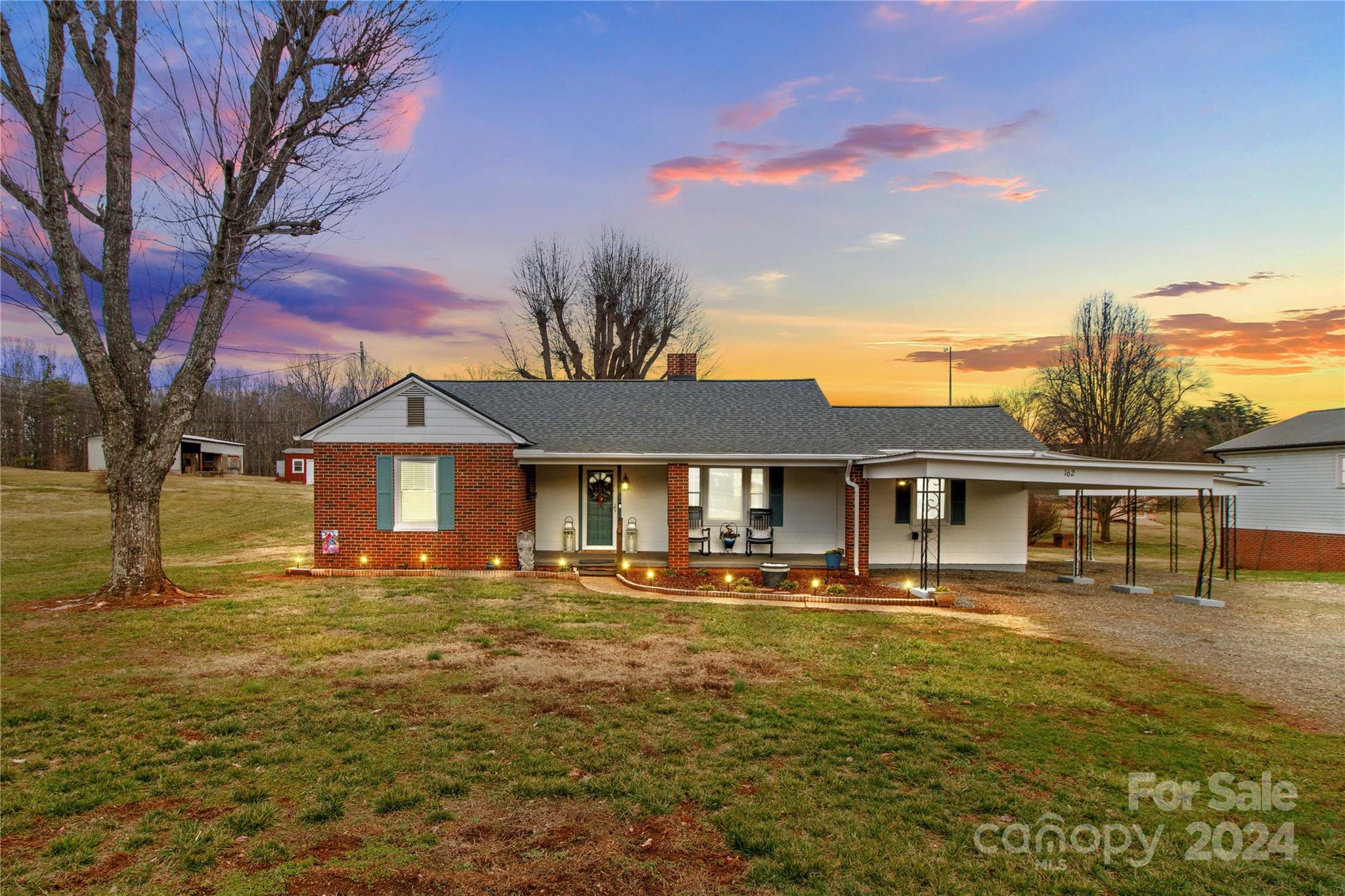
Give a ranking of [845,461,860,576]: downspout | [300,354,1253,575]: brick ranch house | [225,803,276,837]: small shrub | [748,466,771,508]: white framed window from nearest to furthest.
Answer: [225,803,276,837]: small shrub
[845,461,860,576]: downspout
[300,354,1253,575]: brick ranch house
[748,466,771,508]: white framed window

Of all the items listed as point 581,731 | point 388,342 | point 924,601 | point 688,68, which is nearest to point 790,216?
point 688,68

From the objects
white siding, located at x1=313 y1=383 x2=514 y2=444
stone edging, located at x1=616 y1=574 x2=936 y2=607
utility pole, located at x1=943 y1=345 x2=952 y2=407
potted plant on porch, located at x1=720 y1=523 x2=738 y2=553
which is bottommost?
stone edging, located at x1=616 y1=574 x2=936 y2=607

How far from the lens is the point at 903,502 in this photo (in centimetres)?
1602

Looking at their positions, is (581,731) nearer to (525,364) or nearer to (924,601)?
(924,601)

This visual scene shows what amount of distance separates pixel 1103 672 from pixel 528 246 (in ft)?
98.8

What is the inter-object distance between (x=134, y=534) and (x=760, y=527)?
1296cm

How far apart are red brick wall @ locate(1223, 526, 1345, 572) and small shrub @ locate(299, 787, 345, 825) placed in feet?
83.0

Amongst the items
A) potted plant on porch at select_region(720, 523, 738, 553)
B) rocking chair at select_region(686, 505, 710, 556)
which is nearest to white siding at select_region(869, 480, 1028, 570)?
potted plant on porch at select_region(720, 523, 738, 553)

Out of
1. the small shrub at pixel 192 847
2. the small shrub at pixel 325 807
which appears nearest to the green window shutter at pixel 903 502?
the small shrub at pixel 325 807

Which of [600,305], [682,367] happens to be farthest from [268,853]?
[600,305]

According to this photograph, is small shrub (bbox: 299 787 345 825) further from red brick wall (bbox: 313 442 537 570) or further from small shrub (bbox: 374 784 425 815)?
red brick wall (bbox: 313 442 537 570)

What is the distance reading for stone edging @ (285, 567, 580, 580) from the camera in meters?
14.0

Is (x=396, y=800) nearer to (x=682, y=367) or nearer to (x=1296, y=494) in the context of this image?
(x=682, y=367)

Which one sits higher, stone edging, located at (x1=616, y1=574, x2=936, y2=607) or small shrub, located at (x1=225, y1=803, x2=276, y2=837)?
small shrub, located at (x1=225, y1=803, x2=276, y2=837)
